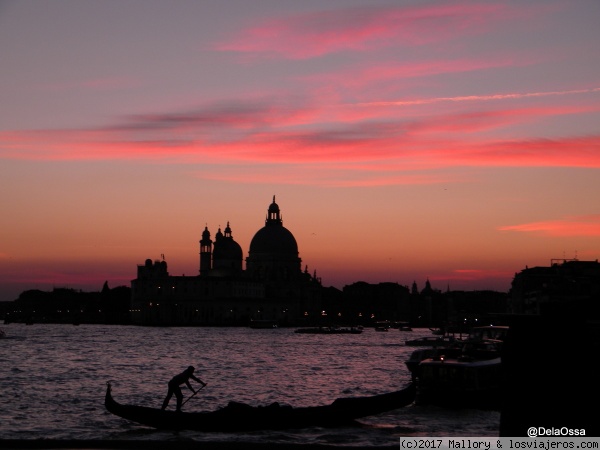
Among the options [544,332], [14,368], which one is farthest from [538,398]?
[14,368]

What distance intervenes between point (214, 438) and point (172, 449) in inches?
146

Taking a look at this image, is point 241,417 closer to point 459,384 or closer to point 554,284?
point 459,384

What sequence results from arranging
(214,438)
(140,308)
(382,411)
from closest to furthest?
(214,438) → (382,411) → (140,308)

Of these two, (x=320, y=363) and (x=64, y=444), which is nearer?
(x=64, y=444)

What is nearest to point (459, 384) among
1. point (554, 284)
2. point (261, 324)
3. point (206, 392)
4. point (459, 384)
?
point (459, 384)

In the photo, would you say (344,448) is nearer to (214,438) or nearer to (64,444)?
(214,438)

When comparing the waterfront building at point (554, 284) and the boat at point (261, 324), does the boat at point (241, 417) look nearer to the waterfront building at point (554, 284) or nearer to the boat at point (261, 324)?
the waterfront building at point (554, 284)

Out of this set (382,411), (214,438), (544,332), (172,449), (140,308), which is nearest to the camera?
(544,332)

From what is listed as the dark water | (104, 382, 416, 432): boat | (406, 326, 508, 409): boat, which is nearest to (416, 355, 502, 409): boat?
(406, 326, 508, 409): boat

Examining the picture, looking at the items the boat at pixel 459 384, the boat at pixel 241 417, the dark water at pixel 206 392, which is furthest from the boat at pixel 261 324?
the boat at pixel 241 417

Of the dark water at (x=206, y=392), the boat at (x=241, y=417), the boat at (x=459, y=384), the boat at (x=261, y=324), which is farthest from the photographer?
the boat at (x=261, y=324)

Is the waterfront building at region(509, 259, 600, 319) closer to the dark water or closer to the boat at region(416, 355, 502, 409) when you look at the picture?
the dark water

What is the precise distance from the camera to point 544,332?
7.73m

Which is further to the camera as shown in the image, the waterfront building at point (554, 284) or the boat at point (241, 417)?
the waterfront building at point (554, 284)
